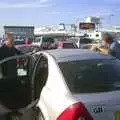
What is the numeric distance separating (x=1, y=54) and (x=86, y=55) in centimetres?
402

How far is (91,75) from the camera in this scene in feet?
18.4

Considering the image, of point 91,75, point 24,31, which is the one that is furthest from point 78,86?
point 24,31

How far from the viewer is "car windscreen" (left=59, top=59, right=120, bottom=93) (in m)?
Result: 5.34

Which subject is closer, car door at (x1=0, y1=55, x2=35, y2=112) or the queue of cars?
the queue of cars

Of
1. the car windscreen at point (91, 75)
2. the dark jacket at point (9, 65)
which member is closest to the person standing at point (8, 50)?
the dark jacket at point (9, 65)

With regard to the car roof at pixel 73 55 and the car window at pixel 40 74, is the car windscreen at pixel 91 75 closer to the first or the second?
the car roof at pixel 73 55

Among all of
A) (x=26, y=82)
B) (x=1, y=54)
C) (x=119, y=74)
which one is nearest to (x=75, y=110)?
(x=119, y=74)

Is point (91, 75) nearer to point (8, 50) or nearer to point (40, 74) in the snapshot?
point (40, 74)

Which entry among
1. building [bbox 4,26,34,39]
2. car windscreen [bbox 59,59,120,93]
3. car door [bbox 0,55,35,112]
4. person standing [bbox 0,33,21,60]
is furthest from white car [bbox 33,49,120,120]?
building [bbox 4,26,34,39]

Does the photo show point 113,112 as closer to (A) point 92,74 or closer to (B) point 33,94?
(A) point 92,74

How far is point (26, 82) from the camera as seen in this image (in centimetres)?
709

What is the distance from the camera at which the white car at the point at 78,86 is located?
16.2ft

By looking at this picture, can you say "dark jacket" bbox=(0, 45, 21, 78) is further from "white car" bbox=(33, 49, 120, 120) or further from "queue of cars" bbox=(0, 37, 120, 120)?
"white car" bbox=(33, 49, 120, 120)

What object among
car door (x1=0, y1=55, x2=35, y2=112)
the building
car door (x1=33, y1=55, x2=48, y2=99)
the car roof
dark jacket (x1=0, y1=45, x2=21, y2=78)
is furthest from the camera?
the building
